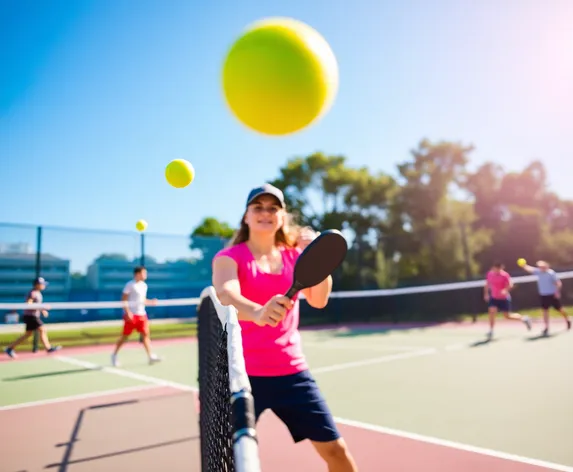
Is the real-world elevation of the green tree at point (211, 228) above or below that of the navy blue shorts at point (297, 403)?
above

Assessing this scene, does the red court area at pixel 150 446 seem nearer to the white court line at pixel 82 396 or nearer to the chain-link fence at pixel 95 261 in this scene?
the white court line at pixel 82 396

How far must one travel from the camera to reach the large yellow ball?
2777 millimetres

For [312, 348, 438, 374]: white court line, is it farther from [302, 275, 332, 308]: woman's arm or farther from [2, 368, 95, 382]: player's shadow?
[302, 275, 332, 308]: woman's arm

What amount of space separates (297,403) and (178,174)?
2684mm

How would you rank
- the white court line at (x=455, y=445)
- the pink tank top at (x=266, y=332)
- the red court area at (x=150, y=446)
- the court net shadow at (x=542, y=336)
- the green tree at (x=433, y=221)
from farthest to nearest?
the green tree at (x=433, y=221) < the court net shadow at (x=542, y=336) < the red court area at (x=150, y=446) < the white court line at (x=455, y=445) < the pink tank top at (x=266, y=332)

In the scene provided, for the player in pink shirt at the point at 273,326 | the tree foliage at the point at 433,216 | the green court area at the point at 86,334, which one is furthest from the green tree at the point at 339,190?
the player in pink shirt at the point at 273,326

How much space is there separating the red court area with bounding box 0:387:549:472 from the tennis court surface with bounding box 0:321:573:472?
0.04ft

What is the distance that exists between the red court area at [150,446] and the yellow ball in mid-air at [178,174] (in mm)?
2379

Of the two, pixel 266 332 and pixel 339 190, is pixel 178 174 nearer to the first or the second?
pixel 266 332

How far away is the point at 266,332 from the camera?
103 inches

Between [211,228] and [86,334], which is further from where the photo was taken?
[211,228]

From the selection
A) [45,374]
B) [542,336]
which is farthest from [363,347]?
[45,374]

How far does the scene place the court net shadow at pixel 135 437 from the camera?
390 centimetres

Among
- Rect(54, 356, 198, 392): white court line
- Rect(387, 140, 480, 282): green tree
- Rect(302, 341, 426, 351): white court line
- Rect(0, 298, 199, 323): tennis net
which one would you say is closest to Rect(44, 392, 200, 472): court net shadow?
Rect(54, 356, 198, 392): white court line
